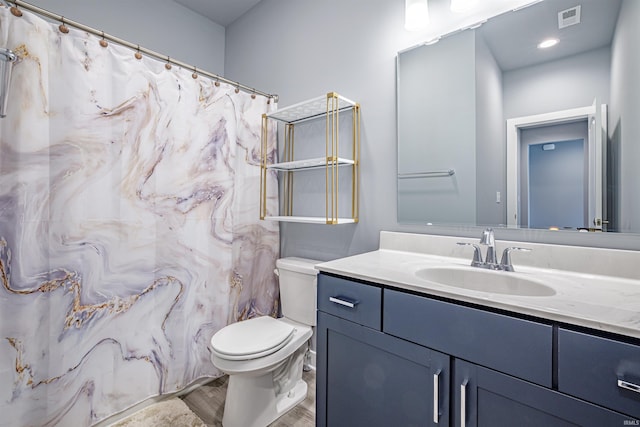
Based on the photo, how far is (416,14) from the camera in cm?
143

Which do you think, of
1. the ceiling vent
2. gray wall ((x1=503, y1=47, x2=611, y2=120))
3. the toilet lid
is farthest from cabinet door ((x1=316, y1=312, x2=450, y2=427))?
the ceiling vent

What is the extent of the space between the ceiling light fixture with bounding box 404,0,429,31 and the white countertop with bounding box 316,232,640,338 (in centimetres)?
105

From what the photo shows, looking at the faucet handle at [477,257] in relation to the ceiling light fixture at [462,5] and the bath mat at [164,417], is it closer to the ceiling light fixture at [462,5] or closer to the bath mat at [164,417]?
the ceiling light fixture at [462,5]

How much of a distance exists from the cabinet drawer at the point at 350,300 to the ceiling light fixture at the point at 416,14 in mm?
1286

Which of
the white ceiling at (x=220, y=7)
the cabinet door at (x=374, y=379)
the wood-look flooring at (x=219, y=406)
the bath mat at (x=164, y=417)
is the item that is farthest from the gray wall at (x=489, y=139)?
the white ceiling at (x=220, y=7)

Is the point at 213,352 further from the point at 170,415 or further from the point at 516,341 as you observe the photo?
the point at 516,341

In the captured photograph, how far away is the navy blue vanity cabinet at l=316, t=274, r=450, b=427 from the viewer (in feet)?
2.91

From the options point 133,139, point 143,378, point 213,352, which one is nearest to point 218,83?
point 133,139

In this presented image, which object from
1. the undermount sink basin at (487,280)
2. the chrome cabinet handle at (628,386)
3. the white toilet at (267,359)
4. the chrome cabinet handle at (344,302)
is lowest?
the white toilet at (267,359)

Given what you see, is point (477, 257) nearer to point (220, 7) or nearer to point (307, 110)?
point (307, 110)

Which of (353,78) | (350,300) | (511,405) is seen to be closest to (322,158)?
(353,78)

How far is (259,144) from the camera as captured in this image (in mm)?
2066

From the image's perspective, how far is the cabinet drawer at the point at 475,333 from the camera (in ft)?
2.37

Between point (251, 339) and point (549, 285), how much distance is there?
1.26m
